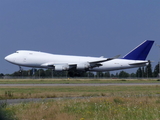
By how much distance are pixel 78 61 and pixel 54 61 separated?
5459 millimetres

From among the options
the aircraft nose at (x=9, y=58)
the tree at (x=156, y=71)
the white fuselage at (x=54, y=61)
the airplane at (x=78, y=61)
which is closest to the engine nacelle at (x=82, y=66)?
the airplane at (x=78, y=61)

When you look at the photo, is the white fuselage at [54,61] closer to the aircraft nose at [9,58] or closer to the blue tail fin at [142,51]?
the aircraft nose at [9,58]

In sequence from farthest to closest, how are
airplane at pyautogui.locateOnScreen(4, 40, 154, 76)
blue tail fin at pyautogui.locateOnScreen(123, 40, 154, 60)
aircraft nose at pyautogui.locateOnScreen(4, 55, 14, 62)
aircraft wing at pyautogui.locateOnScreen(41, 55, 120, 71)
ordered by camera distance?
blue tail fin at pyautogui.locateOnScreen(123, 40, 154, 60), aircraft nose at pyautogui.locateOnScreen(4, 55, 14, 62), aircraft wing at pyautogui.locateOnScreen(41, 55, 120, 71), airplane at pyautogui.locateOnScreen(4, 40, 154, 76)

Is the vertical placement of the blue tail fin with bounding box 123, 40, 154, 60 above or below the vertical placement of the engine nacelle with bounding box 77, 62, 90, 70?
above

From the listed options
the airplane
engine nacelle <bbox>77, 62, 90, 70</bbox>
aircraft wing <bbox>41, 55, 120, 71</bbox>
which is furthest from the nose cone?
engine nacelle <bbox>77, 62, 90, 70</bbox>

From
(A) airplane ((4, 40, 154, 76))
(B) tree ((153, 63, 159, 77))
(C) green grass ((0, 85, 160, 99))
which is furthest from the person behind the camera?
(B) tree ((153, 63, 159, 77))

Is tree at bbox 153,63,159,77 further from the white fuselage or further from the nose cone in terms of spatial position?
the nose cone

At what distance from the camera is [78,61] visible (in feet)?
208

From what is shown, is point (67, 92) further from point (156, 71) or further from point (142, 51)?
point (156, 71)

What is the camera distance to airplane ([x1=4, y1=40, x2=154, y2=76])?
6003cm

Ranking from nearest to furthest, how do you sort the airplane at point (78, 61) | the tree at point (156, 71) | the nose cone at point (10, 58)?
the airplane at point (78, 61), the nose cone at point (10, 58), the tree at point (156, 71)

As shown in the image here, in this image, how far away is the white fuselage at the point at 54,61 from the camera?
59.7 meters

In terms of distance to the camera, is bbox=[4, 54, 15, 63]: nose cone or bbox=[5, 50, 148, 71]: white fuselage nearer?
bbox=[5, 50, 148, 71]: white fuselage

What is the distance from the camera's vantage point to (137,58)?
216ft
